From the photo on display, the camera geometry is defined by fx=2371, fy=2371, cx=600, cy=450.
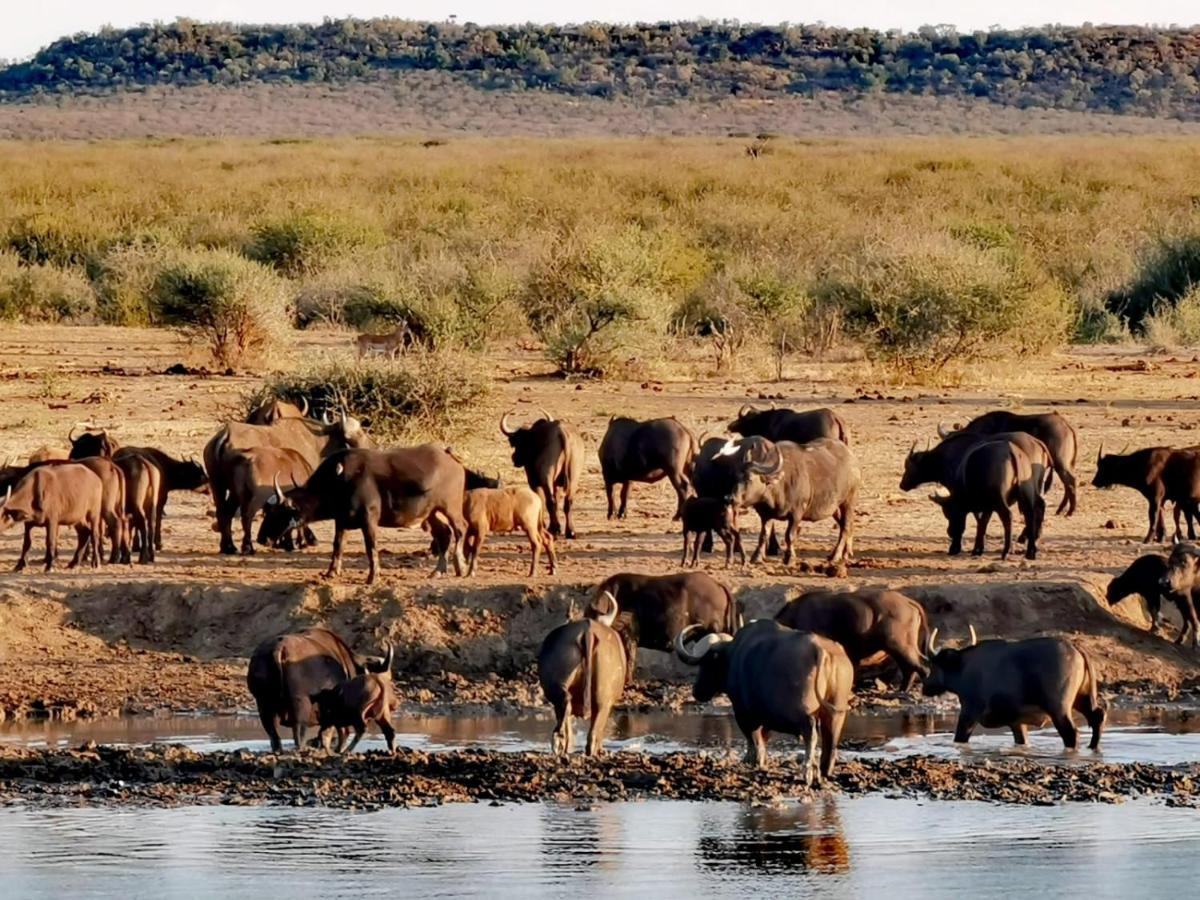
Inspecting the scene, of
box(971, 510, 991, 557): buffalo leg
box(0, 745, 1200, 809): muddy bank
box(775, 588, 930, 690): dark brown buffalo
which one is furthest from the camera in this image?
box(971, 510, 991, 557): buffalo leg

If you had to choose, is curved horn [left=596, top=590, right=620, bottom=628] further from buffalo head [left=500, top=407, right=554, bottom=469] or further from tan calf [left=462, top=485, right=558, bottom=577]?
buffalo head [left=500, top=407, right=554, bottom=469]

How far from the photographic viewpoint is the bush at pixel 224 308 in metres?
29.1

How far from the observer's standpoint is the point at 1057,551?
54.2 ft

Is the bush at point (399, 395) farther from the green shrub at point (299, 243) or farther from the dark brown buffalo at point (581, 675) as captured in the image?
the green shrub at point (299, 243)

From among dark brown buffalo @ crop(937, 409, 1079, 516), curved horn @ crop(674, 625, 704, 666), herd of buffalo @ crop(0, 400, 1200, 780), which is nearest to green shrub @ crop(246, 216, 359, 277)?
herd of buffalo @ crop(0, 400, 1200, 780)

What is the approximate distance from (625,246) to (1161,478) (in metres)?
16.7

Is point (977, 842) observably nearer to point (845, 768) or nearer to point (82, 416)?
point (845, 768)

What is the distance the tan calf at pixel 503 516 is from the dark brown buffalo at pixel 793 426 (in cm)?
283

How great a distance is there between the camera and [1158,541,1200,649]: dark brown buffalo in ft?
45.5

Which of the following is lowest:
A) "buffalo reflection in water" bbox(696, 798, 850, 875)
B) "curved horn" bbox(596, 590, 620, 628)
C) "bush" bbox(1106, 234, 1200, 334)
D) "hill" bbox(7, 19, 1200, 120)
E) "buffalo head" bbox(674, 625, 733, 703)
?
"buffalo reflection in water" bbox(696, 798, 850, 875)

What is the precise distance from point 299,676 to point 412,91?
93721 millimetres

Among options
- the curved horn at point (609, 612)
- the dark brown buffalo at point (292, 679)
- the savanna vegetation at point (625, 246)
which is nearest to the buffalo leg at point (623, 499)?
the curved horn at point (609, 612)

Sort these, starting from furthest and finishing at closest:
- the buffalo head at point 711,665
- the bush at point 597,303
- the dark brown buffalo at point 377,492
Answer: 1. the bush at point 597,303
2. the dark brown buffalo at point 377,492
3. the buffalo head at point 711,665

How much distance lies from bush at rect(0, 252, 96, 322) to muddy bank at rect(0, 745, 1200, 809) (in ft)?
88.0
